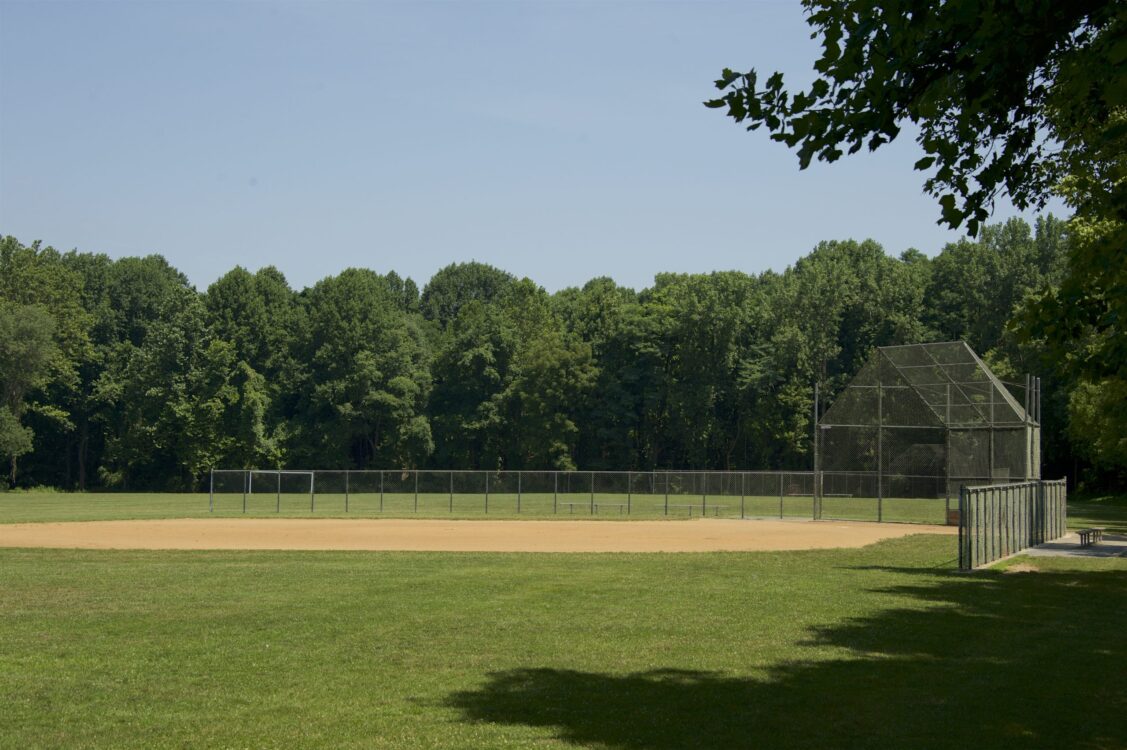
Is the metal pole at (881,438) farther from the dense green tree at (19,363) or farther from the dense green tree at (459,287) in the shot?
the dense green tree at (459,287)

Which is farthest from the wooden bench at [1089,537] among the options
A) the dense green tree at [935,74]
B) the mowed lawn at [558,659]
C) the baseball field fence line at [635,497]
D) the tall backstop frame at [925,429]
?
the dense green tree at [935,74]

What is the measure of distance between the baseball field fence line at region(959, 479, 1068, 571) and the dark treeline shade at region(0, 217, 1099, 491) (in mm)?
54909

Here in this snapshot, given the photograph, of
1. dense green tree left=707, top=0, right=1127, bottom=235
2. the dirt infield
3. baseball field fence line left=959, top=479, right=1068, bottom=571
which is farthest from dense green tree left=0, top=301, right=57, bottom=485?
dense green tree left=707, top=0, right=1127, bottom=235

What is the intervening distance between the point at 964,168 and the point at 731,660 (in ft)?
19.9

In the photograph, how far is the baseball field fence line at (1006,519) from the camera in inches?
912

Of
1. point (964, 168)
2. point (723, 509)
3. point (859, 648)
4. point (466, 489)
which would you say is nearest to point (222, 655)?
point (859, 648)

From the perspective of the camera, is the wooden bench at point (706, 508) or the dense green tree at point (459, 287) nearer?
the wooden bench at point (706, 508)

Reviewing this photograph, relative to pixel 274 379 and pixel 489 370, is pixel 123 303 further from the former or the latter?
pixel 489 370

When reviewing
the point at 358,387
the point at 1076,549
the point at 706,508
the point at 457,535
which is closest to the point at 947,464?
the point at 1076,549

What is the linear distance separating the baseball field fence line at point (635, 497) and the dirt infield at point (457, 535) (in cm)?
221

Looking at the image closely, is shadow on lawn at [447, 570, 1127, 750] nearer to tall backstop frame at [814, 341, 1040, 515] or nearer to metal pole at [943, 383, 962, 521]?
tall backstop frame at [814, 341, 1040, 515]

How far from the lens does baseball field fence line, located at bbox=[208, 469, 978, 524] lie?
44438mm

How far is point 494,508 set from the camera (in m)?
53.3

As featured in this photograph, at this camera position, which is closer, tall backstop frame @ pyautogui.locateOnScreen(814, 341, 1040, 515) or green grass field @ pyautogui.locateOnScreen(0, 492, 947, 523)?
tall backstop frame @ pyautogui.locateOnScreen(814, 341, 1040, 515)
